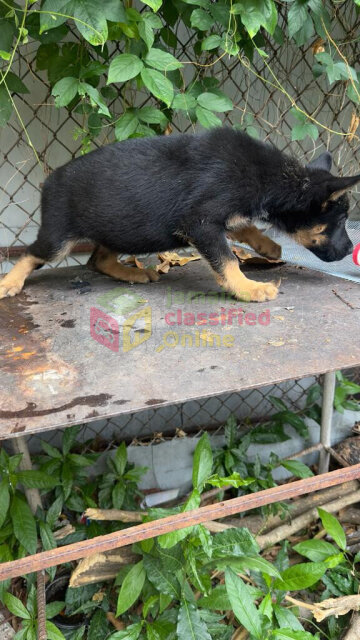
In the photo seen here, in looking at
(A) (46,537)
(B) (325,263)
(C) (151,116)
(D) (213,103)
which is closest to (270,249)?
(B) (325,263)

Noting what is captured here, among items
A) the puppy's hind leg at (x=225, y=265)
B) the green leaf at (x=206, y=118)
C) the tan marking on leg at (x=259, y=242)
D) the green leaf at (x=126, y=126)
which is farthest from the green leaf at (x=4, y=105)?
the tan marking on leg at (x=259, y=242)

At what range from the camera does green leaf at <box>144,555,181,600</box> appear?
1969mm

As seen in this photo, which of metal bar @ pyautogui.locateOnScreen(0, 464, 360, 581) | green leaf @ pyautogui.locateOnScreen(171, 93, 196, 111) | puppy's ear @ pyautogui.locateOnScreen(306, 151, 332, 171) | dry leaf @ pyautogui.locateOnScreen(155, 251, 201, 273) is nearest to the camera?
metal bar @ pyautogui.locateOnScreen(0, 464, 360, 581)

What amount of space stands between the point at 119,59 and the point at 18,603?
2.61 m

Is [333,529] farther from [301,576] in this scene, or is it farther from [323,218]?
[323,218]

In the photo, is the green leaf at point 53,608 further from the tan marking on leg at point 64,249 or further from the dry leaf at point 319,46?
the dry leaf at point 319,46

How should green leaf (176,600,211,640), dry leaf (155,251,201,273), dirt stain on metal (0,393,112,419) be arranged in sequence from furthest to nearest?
dry leaf (155,251,201,273) → green leaf (176,600,211,640) → dirt stain on metal (0,393,112,419)

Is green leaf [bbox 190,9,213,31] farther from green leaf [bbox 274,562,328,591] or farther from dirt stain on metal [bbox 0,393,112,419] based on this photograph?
green leaf [bbox 274,562,328,591]

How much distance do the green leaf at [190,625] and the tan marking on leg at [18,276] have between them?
1.60 metres

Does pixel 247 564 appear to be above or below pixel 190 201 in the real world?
below

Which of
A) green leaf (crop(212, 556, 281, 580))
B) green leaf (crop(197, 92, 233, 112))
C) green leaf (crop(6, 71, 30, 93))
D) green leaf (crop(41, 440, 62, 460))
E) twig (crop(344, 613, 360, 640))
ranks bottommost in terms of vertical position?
twig (crop(344, 613, 360, 640))

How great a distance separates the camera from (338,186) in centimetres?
201

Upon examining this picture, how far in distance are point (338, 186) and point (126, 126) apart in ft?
4.17

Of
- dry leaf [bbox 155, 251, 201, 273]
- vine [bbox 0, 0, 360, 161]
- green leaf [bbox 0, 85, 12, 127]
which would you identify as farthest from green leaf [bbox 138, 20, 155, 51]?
dry leaf [bbox 155, 251, 201, 273]
